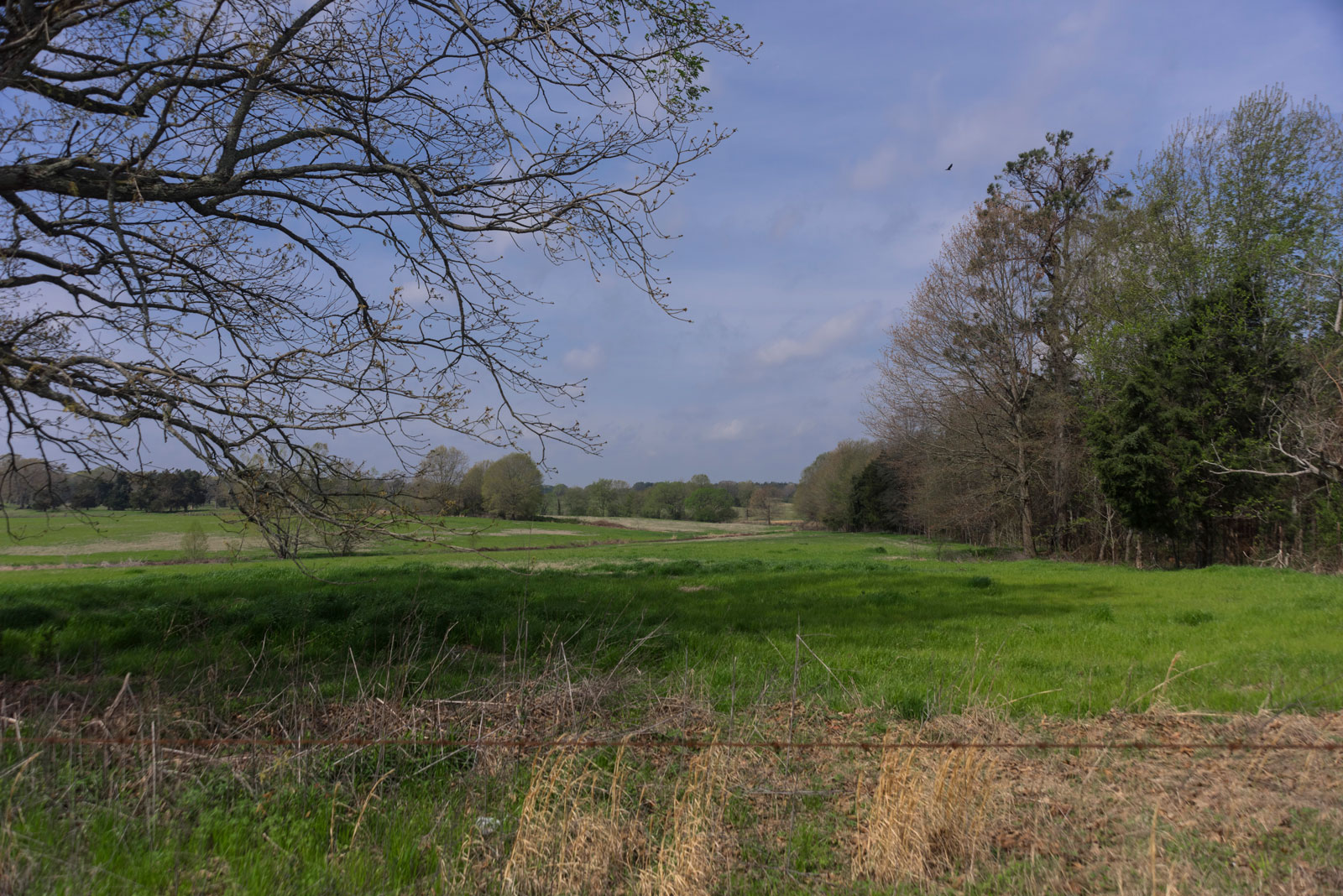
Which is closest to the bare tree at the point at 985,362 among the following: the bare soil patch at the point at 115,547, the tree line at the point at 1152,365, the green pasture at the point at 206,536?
the tree line at the point at 1152,365

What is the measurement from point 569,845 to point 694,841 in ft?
2.00

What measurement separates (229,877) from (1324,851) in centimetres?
501

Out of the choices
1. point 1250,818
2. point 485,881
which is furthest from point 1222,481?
point 485,881

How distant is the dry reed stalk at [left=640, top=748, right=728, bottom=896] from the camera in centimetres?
316

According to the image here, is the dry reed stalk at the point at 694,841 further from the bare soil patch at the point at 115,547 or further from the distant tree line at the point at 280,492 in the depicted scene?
the bare soil patch at the point at 115,547

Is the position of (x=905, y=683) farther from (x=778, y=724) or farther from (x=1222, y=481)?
(x=1222, y=481)

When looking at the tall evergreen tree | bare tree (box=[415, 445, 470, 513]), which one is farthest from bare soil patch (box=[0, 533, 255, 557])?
the tall evergreen tree

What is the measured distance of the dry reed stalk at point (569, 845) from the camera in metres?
3.20

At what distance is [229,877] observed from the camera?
3.10 metres

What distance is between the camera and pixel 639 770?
450 centimetres

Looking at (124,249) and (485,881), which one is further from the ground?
(124,249)

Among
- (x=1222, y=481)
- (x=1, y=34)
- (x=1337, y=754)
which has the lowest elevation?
(x=1337, y=754)

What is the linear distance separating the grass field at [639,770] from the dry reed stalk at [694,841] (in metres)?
0.03

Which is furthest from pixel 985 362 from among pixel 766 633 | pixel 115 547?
pixel 115 547
